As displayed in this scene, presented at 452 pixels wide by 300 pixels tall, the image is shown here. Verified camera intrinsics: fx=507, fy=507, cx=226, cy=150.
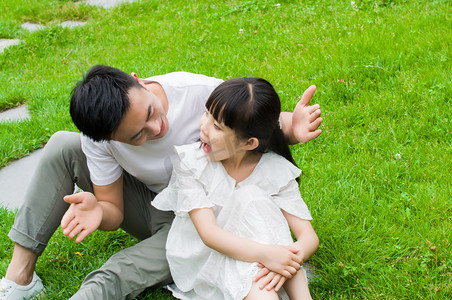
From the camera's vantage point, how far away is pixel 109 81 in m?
2.13

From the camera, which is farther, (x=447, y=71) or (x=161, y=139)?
(x=447, y=71)

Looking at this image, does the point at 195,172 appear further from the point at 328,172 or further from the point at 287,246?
the point at 328,172

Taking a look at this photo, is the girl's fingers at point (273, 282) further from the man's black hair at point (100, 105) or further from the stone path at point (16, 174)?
the stone path at point (16, 174)

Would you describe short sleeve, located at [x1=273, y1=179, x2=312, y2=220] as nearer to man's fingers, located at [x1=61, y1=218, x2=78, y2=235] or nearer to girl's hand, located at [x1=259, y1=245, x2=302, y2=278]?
girl's hand, located at [x1=259, y1=245, x2=302, y2=278]

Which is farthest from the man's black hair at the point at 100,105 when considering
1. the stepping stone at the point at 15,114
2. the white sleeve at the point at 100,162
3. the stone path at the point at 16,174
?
the stepping stone at the point at 15,114

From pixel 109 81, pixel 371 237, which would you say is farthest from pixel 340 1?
pixel 109 81

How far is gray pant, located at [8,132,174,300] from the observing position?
2.37 metres

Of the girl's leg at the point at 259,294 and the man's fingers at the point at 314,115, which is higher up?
the man's fingers at the point at 314,115

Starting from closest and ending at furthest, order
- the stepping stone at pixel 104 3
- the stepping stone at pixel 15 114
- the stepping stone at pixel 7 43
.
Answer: the stepping stone at pixel 15 114 → the stepping stone at pixel 7 43 → the stepping stone at pixel 104 3

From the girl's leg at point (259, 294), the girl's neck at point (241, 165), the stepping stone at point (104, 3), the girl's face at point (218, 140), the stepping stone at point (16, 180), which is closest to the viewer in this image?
the girl's leg at point (259, 294)

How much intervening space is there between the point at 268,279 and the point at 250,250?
5.3 inches

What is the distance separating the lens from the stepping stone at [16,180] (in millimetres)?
3493

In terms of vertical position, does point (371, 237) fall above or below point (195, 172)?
below

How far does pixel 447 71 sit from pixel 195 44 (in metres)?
2.57
